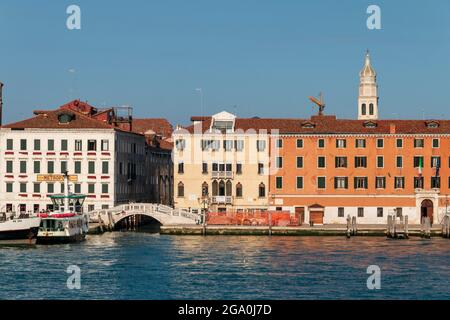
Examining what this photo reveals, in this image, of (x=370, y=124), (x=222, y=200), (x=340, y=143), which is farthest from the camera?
(x=222, y=200)

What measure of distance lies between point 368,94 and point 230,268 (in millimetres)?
65791

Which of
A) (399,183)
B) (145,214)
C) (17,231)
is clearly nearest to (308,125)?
(399,183)

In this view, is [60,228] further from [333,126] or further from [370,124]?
[370,124]

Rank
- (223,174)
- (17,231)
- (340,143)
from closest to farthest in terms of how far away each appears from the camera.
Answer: (17,231) < (340,143) < (223,174)

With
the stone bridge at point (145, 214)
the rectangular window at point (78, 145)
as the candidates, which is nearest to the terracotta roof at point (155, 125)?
the rectangular window at point (78, 145)

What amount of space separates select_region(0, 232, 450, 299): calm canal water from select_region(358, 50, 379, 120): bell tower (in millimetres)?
47759

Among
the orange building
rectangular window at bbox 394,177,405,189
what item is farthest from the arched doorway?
rectangular window at bbox 394,177,405,189

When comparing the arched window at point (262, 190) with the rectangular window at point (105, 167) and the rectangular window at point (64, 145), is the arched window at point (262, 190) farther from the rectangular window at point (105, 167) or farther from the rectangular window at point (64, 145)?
the rectangular window at point (64, 145)

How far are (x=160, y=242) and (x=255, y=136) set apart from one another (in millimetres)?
14236

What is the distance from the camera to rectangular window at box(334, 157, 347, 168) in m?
65.0

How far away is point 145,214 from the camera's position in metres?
64.3

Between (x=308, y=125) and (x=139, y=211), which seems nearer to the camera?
(x=139, y=211)
